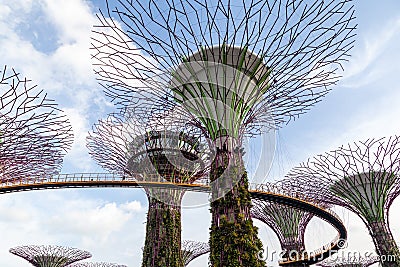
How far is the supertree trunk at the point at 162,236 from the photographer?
49.3 feet

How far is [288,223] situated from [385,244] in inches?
362

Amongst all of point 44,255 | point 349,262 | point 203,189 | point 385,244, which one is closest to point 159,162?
point 203,189

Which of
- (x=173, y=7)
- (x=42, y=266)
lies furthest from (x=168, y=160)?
(x=42, y=266)

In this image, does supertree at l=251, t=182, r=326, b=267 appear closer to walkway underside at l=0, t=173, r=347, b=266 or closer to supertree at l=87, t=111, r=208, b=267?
walkway underside at l=0, t=173, r=347, b=266

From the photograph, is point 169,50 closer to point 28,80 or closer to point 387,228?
point 28,80

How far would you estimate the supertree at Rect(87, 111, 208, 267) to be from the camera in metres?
15.8

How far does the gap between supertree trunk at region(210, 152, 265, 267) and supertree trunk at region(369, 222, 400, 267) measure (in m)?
11.9

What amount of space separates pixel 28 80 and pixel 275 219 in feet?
71.2

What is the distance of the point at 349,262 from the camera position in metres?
35.5

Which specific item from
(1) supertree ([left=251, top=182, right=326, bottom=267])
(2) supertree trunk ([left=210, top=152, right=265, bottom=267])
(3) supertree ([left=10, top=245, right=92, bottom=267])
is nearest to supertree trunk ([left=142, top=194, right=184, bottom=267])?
(2) supertree trunk ([left=210, top=152, right=265, bottom=267])

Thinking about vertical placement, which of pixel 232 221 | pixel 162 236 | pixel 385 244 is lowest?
pixel 232 221

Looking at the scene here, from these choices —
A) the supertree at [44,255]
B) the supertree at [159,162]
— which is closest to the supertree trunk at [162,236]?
the supertree at [159,162]

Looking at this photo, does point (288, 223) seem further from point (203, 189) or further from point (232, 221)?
point (232, 221)

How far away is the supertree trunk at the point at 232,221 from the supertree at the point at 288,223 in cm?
1759
